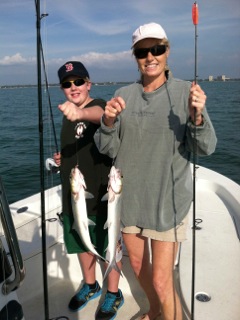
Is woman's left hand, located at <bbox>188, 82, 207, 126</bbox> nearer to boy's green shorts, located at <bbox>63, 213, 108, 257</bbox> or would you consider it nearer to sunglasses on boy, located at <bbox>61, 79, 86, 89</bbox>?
sunglasses on boy, located at <bbox>61, 79, 86, 89</bbox>

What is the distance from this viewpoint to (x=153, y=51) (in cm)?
232

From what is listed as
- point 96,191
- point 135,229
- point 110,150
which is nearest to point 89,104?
point 110,150

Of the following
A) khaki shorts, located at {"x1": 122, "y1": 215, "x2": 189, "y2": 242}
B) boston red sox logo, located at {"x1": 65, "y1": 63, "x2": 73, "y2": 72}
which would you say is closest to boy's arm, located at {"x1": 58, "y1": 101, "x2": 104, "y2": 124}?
boston red sox logo, located at {"x1": 65, "y1": 63, "x2": 73, "y2": 72}

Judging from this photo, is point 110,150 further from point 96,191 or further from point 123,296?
point 123,296

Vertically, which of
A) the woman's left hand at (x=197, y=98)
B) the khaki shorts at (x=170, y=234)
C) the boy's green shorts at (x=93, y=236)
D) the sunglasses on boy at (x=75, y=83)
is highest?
the sunglasses on boy at (x=75, y=83)

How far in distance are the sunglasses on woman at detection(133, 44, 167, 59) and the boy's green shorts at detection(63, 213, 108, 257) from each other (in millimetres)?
1470

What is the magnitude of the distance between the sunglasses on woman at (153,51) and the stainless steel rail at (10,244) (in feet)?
4.30

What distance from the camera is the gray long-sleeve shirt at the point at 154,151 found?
2.37 meters

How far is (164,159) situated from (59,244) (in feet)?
7.40

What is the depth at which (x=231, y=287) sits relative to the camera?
2879 millimetres

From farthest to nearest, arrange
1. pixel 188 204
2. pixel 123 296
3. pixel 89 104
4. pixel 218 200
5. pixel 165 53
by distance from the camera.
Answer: pixel 218 200
pixel 123 296
pixel 89 104
pixel 188 204
pixel 165 53

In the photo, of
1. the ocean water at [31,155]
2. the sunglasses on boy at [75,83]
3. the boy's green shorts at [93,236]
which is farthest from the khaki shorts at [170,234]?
the ocean water at [31,155]

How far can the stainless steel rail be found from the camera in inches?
68.2

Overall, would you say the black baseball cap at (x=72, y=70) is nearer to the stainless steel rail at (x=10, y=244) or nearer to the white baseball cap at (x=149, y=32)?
the white baseball cap at (x=149, y=32)
